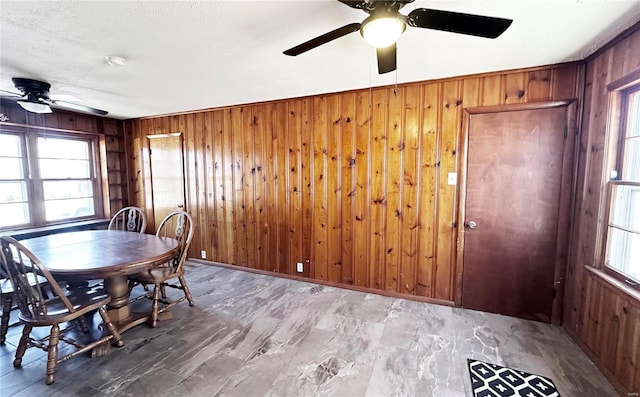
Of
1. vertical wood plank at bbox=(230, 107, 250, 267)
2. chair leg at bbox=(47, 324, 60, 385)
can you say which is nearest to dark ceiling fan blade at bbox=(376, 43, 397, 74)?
vertical wood plank at bbox=(230, 107, 250, 267)

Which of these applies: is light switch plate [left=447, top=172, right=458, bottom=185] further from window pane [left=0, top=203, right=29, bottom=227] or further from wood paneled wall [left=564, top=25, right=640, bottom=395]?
window pane [left=0, top=203, right=29, bottom=227]

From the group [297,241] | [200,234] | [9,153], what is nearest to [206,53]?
[297,241]

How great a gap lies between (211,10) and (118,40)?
33.2 inches

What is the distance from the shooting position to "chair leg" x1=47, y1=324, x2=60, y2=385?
177 centimetres

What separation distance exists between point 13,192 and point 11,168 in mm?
311

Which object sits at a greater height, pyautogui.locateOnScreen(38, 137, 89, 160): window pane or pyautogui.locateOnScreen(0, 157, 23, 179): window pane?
pyautogui.locateOnScreen(38, 137, 89, 160): window pane

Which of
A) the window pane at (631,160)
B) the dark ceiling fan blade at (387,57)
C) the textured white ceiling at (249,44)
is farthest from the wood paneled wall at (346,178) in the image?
the dark ceiling fan blade at (387,57)

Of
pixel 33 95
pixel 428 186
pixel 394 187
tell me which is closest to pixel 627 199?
pixel 428 186

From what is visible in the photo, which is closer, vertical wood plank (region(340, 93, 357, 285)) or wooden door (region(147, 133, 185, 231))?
vertical wood plank (region(340, 93, 357, 285))

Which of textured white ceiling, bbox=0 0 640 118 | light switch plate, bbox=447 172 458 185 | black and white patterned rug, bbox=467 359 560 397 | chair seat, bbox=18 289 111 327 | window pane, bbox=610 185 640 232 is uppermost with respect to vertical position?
textured white ceiling, bbox=0 0 640 118

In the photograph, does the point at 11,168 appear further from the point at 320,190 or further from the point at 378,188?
the point at 378,188

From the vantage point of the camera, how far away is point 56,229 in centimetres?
366

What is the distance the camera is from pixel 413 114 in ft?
9.20

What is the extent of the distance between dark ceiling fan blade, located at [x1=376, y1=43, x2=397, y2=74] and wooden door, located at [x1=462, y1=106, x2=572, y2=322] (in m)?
1.37
